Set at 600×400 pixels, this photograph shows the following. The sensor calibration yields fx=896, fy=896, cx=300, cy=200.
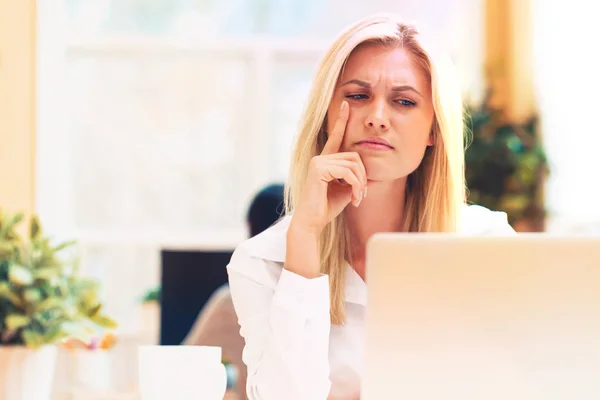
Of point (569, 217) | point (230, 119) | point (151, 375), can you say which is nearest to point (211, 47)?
point (230, 119)

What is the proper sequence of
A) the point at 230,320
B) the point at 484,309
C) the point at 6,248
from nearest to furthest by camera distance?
the point at 484,309 < the point at 6,248 < the point at 230,320

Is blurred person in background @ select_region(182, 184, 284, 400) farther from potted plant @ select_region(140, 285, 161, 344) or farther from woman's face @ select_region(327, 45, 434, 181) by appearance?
potted plant @ select_region(140, 285, 161, 344)

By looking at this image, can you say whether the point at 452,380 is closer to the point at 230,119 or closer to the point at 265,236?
the point at 265,236

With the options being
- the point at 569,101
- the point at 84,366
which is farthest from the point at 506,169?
the point at 84,366

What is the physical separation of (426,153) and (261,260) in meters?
0.38

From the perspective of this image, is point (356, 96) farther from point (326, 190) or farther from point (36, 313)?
point (36, 313)

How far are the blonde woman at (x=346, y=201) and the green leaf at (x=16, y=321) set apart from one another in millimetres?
405

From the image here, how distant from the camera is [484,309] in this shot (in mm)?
909

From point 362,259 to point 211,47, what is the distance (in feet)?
14.4

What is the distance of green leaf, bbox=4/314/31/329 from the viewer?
1.57 m

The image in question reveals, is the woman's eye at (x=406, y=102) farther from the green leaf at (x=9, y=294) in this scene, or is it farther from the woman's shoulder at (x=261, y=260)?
the green leaf at (x=9, y=294)

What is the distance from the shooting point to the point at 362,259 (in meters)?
1.62

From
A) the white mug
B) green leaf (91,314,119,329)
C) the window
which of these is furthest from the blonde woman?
the window

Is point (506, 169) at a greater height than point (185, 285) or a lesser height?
greater
